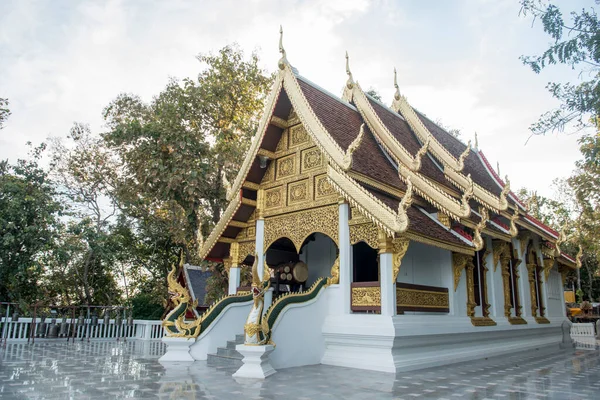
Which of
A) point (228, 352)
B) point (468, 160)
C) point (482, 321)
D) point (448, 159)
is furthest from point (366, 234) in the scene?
point (468, 160)

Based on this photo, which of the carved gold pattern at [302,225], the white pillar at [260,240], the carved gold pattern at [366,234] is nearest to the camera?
the carved gold pattern at [366,234]

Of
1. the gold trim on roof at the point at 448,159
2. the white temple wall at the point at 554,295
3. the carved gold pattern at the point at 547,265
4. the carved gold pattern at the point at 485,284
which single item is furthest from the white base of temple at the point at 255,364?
the carved gold pattern at the point at 547,265

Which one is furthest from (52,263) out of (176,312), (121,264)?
(176,312)

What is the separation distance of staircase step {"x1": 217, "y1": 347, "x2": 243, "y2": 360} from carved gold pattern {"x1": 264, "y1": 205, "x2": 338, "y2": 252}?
1914 millimetres

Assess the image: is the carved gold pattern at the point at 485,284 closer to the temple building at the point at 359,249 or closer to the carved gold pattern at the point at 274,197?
the temple building at the point at 359,249

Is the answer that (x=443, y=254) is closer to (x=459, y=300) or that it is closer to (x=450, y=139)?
(x=459, y=300)

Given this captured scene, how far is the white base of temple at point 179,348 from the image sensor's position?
6.98 meters

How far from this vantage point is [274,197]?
27.7ft

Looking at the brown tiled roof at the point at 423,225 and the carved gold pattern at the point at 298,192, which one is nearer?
the brown tiled roof at the point at 423,225

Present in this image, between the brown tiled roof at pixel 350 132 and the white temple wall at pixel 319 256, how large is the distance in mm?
2088

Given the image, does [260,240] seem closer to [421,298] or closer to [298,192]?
[298,192]

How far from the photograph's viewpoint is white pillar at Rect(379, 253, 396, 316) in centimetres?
630

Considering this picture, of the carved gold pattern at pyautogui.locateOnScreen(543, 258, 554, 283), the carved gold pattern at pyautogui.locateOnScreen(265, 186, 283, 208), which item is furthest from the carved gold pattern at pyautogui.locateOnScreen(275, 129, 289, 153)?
the carved gold pattern at pyautogui.locateOnScreen(543, 258, 554, 283)

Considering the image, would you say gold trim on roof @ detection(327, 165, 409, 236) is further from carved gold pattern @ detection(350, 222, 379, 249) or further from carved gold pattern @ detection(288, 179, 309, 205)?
carved gold pattern @ detection(288, 179, 309, 205)
